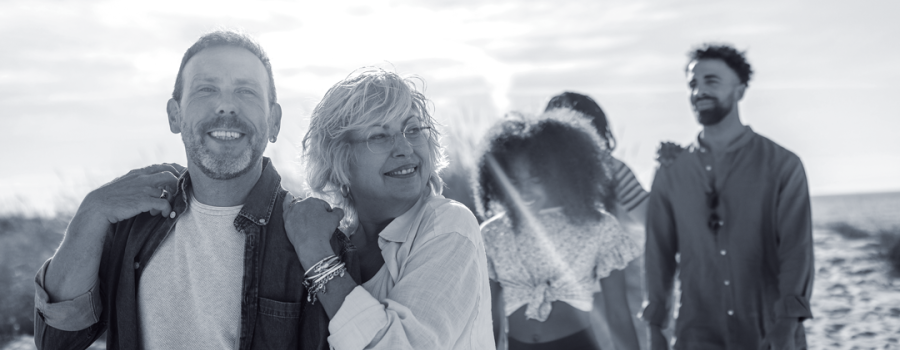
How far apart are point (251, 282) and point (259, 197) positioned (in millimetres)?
276

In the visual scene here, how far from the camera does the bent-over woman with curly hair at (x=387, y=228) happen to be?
189 centimetres

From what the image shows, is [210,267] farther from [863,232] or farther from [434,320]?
[863,232]

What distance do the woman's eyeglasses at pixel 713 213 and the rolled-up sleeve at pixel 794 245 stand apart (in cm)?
30

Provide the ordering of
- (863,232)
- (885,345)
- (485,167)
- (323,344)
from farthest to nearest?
1. (863,232)
2. (885,345)
3. (485,167)
4. (323,344)

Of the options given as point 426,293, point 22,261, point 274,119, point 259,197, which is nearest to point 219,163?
point 259,197

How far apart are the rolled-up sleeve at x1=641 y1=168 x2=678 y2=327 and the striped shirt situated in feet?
0.58

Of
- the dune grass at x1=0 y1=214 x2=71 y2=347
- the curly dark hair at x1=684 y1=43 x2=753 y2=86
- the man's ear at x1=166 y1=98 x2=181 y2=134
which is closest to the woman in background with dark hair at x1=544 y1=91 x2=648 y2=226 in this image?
the curly dark hair at x1=684 y1=43 x2=753 y2=86

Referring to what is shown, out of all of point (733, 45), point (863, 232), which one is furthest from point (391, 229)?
point (863, 232)

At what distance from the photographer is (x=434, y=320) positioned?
1.89m

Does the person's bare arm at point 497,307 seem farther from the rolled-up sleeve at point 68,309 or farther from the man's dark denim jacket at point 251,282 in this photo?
the rolled-up sleeve at point 68,309

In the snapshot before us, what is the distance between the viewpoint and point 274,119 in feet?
8.07

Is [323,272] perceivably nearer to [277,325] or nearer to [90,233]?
[277,325]

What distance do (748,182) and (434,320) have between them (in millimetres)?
2543

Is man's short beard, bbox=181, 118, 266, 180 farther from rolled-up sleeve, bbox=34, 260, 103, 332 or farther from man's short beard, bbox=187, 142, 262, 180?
rolled-up sleeve, bbox=34, 260, 103, 332
